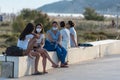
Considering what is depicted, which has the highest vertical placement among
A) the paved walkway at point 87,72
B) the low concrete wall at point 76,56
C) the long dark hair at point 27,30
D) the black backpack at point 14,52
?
the long dark hair at point 27,30

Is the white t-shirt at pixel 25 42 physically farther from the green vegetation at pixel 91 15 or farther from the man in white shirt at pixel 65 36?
the green vegetation at pixel 91 15

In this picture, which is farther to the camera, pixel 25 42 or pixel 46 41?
pixel 46 41

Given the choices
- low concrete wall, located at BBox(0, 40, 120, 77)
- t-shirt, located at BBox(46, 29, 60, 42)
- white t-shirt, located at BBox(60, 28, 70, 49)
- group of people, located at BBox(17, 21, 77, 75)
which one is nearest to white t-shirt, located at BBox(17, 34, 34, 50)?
group of people, located at BBox(17, 21, 77, 75)

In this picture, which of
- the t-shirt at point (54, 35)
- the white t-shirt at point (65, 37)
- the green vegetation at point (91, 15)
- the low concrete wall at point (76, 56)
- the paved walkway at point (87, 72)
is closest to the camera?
the low concrete wall at point (76, 56)

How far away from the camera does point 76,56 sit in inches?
663

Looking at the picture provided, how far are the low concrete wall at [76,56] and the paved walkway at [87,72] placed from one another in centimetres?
28

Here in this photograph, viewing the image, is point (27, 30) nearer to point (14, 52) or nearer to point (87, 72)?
point (14, 52)

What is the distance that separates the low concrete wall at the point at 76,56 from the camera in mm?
12547

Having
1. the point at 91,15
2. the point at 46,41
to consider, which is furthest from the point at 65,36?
the point at 91,15

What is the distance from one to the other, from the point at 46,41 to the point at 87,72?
1.65 m

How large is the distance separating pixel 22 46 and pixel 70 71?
1911mm

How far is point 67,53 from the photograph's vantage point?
15586mm

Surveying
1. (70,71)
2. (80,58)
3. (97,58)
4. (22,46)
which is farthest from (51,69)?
(97,58)

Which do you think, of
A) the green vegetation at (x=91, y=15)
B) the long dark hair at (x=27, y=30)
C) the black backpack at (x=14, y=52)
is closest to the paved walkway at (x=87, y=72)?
the black backpack at (x=14, y=52)
